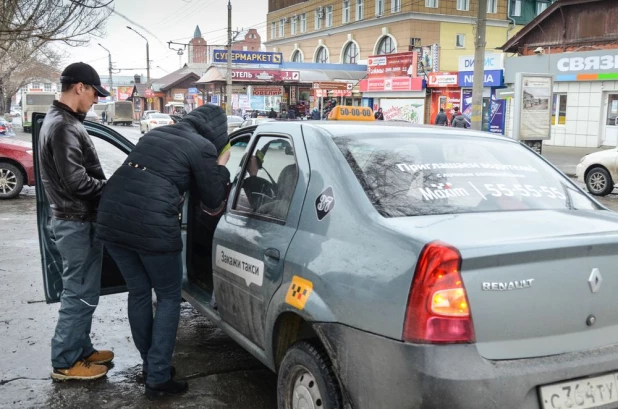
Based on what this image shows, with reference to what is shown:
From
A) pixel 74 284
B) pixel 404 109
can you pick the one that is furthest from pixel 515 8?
pixel 74 284

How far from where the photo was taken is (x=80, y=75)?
390 cm

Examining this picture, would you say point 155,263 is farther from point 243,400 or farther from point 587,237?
point 587,237

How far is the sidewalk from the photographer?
19.4m

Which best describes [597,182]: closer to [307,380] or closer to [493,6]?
[307,380]

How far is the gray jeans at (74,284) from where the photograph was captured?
390 centimetres

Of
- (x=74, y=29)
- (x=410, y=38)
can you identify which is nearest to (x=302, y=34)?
(x=410, y=38)

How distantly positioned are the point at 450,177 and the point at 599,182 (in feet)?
38.5

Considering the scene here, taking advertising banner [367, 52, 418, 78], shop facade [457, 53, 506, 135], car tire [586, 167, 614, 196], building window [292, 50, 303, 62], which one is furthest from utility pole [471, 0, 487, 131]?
building window [292, 50, 303, 62]

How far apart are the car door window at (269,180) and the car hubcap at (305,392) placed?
800 mm

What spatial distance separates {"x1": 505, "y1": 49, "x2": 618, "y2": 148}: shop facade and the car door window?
2392 cm

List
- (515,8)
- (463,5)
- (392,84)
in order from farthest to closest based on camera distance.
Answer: (515,8), (463,5), (392,84)

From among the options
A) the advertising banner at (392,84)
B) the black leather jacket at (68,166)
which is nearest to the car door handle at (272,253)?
the black leather jacket at (68,166)

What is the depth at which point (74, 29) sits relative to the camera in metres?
15.8

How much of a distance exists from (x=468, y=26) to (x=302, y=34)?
19.8 metres
